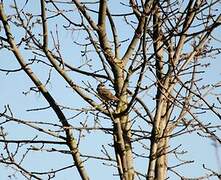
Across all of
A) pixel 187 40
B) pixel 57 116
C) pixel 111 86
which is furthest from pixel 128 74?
pixel 187 40

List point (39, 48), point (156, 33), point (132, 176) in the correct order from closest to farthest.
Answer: point (132, 176)
point (39, 48)
point (156, 33)

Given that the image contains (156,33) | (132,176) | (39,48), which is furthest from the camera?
(156,33)

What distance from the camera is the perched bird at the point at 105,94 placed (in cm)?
403

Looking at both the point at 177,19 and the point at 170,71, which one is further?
the point at 177,19

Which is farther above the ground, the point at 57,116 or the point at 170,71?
the point at 170,71

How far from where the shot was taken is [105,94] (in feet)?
13.3

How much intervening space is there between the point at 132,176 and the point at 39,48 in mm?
1366

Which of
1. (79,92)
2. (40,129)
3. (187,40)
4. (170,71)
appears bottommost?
(40,129)

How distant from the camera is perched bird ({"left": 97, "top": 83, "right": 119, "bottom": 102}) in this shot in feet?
13.2

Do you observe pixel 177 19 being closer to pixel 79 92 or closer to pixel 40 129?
pixel 79 92

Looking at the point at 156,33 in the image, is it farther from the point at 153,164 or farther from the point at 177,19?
the point at 153,164

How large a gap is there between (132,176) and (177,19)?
167 centimetres

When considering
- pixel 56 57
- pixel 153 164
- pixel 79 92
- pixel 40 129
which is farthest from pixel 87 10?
pixel 153 164

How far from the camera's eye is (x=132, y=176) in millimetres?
3812
